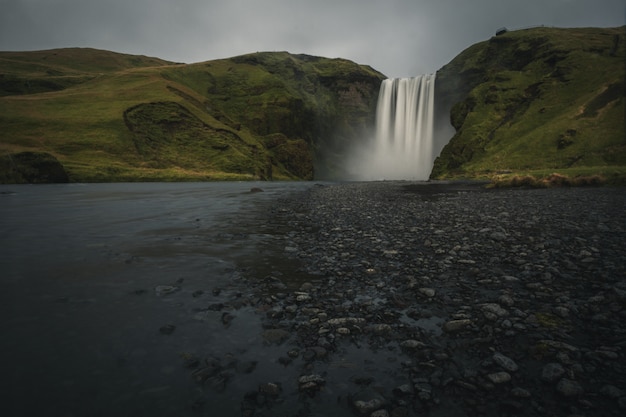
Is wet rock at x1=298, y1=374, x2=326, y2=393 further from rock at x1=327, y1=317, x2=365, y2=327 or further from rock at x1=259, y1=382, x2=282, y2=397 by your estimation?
rock at x1=327, y1=317, x2=365, y2=327

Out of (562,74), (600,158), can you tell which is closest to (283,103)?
(562,74)

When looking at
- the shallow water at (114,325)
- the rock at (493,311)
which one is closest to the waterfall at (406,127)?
the shallow water at (114,325)

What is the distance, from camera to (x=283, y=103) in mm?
172750

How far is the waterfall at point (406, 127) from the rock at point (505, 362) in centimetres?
14991

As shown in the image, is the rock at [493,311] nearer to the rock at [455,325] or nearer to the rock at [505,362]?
the rock at [455,325]

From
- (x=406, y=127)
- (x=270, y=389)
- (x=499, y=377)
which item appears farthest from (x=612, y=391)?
(x=406, y=127)

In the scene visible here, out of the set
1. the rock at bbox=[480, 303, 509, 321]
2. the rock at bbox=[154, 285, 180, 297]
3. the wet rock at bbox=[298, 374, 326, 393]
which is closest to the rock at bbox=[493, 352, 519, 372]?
the rock at bbox=[480, 303, 509, 321]

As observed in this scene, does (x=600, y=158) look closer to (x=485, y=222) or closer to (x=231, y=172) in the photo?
(x=485, y=222)

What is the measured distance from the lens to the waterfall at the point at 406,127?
462 feet

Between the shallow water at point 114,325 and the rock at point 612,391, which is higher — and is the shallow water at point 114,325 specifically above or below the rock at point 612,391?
below

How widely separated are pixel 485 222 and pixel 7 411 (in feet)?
51.9

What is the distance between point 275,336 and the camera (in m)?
4.87

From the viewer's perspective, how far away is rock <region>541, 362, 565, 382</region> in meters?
3.58

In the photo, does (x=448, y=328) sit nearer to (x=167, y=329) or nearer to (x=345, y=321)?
(x=345, y=321)
